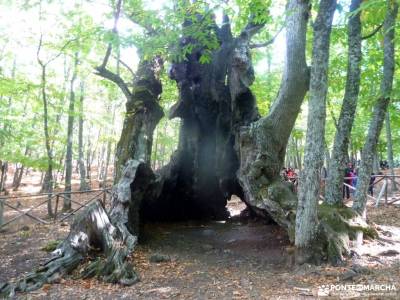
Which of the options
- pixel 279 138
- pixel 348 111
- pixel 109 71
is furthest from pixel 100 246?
pixel 348 111

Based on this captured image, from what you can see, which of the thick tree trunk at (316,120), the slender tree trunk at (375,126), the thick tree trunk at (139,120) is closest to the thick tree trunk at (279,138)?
the thick tree trunk at (316,120)

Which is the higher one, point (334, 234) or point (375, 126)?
point (375, 126)

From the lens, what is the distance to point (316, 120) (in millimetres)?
5840

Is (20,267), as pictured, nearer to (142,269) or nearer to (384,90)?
(142,269)

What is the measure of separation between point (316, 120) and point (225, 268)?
328 centimetres

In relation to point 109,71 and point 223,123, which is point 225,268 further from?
point 109,71

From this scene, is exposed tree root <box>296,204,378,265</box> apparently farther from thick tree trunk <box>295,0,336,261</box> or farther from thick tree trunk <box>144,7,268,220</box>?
thick tree trunk <box>144,7,268,220</box>

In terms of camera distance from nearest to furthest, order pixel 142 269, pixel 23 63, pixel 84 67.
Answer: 1. pixel 142 269
2. pixel 84 67
3. pixel 23 63

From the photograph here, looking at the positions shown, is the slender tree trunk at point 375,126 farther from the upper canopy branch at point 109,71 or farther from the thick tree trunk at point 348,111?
the upper canopy branch at point 109,71

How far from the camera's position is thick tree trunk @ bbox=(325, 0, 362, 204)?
7.19 metres

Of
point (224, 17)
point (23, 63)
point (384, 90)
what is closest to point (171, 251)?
point (384, 90)

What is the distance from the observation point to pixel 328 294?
14.8 feet

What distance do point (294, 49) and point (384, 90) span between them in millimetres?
2078

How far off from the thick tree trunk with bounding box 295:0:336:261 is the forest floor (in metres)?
0.84
